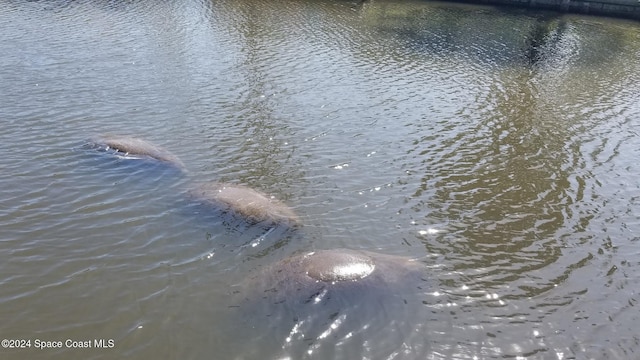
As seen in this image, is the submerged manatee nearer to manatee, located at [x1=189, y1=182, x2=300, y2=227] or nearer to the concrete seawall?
manatee, located at [x1=189, y1=182, x2=300, y2=227]

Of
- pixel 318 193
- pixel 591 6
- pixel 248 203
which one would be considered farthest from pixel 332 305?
pixel 591 6

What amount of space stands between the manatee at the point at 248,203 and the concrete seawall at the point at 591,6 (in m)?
37.2

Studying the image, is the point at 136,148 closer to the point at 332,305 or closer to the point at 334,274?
the point at 334,274

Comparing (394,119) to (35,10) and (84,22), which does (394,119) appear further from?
(35,10)

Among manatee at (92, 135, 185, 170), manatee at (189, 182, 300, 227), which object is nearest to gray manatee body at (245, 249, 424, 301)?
manatee at (189, 182, 300, 227)

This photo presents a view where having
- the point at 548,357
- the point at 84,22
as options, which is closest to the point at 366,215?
the point at 548,357

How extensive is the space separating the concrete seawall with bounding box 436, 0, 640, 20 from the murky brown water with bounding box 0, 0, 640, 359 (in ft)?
50.7

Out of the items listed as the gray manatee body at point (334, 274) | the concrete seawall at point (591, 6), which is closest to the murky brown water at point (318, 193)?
the gray manatee body at point (334, 274)

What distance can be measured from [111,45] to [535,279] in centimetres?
2187

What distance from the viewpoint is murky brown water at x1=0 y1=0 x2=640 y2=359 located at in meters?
9.01

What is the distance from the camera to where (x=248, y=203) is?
12328 mm

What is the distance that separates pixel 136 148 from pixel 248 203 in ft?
14.2

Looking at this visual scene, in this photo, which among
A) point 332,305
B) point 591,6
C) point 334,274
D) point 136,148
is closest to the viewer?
point 332,305

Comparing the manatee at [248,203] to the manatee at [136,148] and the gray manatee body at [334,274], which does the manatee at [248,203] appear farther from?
the manatee at [136,148]
